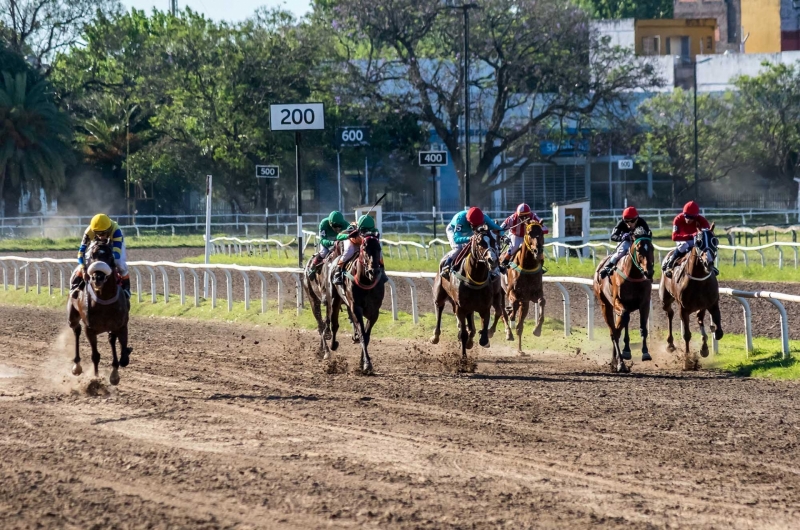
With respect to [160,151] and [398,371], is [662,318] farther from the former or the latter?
[160,151]

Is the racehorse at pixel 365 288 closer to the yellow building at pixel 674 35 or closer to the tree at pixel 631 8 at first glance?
the yellow building at pixel 674 35

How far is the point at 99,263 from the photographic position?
11055 millimetres

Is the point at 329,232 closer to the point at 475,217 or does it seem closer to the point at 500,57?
the point at 475,217

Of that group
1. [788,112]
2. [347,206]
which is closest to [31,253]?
[347,206]

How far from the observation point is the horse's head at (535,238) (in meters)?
13.9

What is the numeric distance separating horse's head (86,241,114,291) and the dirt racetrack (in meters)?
1.11

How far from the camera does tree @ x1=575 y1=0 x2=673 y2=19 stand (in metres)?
95.1

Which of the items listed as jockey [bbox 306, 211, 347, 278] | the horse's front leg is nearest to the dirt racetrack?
the horse's front leg

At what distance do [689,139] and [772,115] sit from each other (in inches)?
166

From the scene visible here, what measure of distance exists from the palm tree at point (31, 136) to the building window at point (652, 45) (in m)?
39.1

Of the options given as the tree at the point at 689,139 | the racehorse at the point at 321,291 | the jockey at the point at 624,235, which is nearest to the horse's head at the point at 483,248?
the jockey at the point at 624,235

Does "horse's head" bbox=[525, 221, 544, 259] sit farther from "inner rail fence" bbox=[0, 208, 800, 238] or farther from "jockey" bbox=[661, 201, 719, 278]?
"inner rail fence" bbox=[0, 208, 800, 238]

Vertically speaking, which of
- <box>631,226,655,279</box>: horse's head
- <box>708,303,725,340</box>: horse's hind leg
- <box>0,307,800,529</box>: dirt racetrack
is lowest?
<box>0,307,800,529</box>: dirt racetrack

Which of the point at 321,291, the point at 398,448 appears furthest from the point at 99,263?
the point at 321,291
